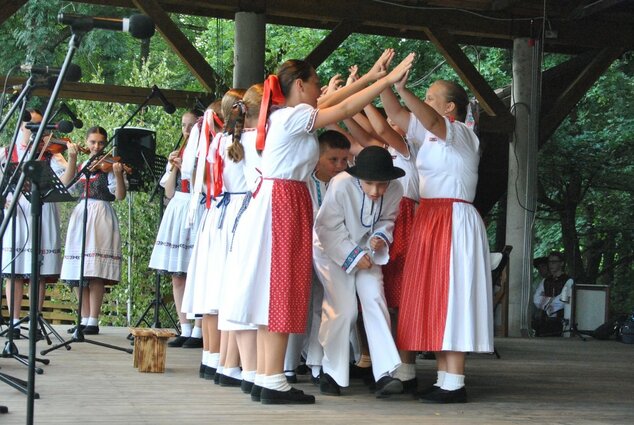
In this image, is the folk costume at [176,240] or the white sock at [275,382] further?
the folk costume at [176,240]

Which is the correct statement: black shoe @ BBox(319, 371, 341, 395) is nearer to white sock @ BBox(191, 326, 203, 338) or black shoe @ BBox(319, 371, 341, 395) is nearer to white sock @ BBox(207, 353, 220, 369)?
white sock @ BBox(207, 353, 220, 369)

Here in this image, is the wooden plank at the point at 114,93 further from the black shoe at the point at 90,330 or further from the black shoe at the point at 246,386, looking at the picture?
the black shoe at the point at 246,386

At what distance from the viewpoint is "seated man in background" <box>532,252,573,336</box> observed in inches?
472

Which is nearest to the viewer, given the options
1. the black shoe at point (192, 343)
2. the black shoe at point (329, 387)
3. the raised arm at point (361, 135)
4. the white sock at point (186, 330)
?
the black shoe at point (329, 387)

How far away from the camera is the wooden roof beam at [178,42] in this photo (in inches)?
378

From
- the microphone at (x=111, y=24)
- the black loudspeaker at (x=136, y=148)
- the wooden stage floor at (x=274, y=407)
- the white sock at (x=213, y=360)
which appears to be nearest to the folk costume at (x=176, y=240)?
the black loudspeaker at (x=136, y=148)

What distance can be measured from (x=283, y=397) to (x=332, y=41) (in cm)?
625

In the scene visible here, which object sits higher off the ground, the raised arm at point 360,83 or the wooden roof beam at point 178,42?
the wooden roof beam at point 178,42

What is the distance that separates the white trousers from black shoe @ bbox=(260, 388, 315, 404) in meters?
0.38

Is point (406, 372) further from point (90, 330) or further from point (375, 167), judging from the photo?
point (90, 330)

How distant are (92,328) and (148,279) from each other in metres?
4.69

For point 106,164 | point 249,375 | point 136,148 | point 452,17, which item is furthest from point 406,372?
point 452,17

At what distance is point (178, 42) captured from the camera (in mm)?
9758

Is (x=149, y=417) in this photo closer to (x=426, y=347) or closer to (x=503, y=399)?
(x=426, y=347)
